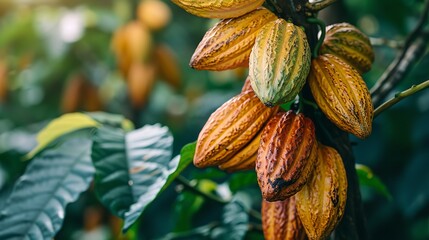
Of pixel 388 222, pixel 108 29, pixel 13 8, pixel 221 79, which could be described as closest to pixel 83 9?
pixel 108 29

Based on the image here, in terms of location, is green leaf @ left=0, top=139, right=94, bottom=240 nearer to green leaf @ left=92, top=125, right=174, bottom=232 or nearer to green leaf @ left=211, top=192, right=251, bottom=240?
green leaf @ left=92, top=125, right=174, bottom=232

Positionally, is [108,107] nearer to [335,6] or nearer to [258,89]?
[335,6]

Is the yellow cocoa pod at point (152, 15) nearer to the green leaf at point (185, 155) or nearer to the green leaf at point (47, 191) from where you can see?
the green leaf at point (47, 191)

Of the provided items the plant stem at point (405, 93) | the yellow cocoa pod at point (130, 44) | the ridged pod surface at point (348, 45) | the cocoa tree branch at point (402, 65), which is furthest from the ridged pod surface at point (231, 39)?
the yellow cocoa pod at point (130, 44)

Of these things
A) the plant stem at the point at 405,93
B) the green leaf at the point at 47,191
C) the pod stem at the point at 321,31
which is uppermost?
the pod stem at the point at 321,31

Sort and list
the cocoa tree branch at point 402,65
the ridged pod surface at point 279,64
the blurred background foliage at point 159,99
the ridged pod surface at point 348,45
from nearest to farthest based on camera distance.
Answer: the ridged pod surface at point 279,64, the ridged pod surface at point 348,45, the cocoa tree branch at point 402,65, the blurred background foliage at point 159,99

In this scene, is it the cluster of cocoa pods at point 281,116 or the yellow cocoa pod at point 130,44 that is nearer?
the cluster of cocoa pods at point 281,116
